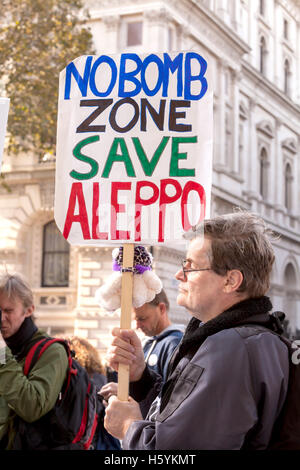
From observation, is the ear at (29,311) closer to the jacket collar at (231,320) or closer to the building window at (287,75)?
the jacket collar at (231,320)

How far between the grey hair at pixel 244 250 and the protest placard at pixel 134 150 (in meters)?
0.40

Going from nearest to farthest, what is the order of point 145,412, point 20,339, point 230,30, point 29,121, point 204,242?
point 204,242
point 145,412
point 20,339
point 29,121
point 230,30

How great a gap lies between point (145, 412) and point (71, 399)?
2.23 ft

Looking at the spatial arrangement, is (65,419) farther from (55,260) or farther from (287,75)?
(55,260)

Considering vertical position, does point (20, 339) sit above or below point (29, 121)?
below

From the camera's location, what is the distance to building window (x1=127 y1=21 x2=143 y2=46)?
18031 mm

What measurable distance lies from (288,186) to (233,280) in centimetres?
1685

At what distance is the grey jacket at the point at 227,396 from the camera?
1709 mm

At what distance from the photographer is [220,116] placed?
1883cm

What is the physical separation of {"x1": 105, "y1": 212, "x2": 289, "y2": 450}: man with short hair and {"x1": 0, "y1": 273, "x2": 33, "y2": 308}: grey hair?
103 cm
